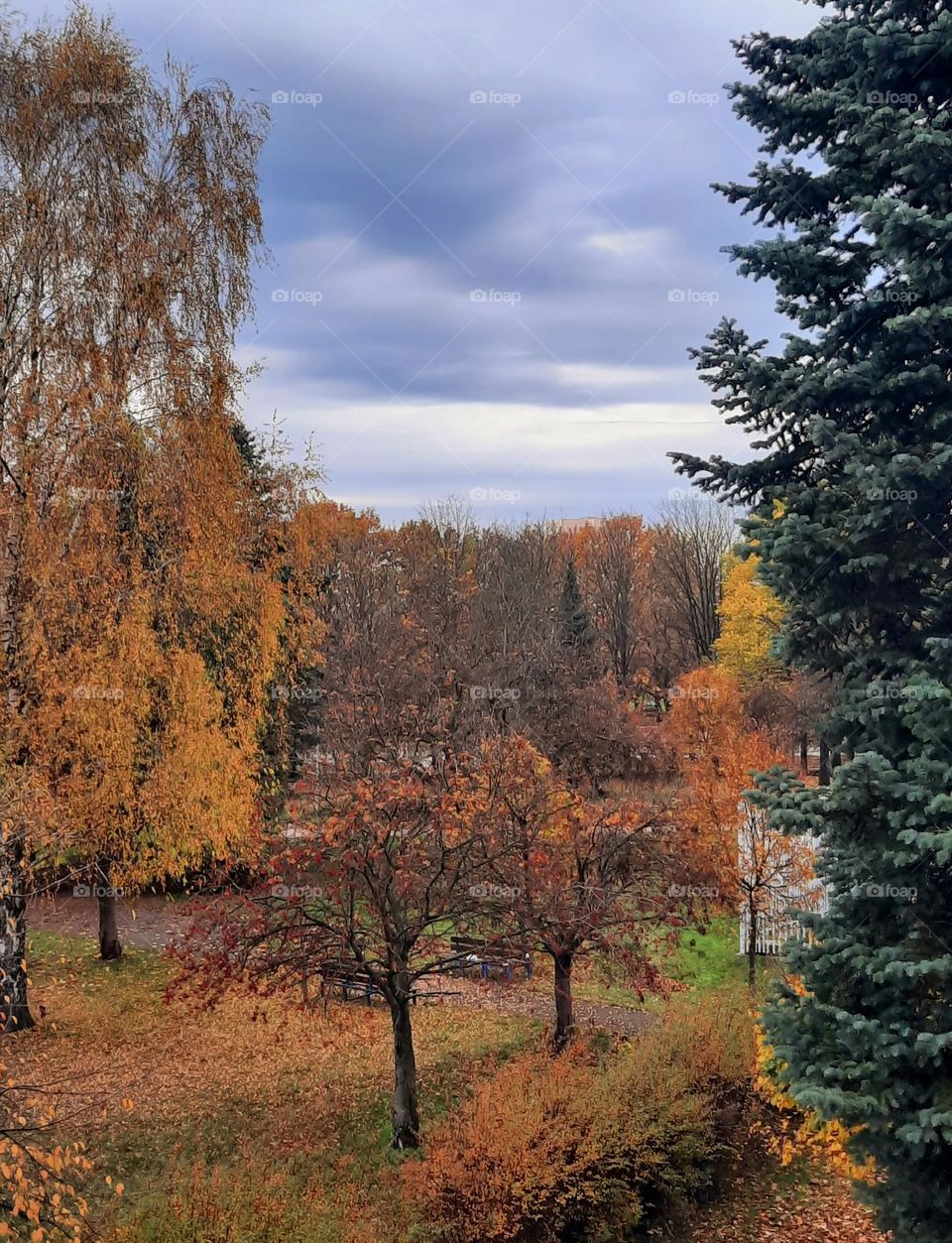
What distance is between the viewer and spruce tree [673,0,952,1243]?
6398 mm

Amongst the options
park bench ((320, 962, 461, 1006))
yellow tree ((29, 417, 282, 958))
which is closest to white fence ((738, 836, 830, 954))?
park bench ((320, 962, 461, 1006))

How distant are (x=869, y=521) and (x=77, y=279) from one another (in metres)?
10.3

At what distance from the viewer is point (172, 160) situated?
1269 cm

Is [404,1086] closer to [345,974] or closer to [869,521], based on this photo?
[345,974]

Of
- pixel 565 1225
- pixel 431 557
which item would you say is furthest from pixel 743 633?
pixel 565 1225

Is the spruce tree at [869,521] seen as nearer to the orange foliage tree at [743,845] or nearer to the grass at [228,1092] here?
the grass at [228,1092]

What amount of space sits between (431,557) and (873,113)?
3443 cm

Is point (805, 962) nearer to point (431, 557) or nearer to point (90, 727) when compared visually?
point (90, 727)

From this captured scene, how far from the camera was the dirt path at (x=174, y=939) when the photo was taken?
16031 mm

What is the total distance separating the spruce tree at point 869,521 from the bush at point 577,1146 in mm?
3173

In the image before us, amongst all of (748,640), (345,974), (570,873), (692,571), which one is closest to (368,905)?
(345,974)

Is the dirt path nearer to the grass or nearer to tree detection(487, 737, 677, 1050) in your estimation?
the grass

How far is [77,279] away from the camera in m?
12.0

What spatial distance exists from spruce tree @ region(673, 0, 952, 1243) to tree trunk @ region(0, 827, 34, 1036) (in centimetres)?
888
